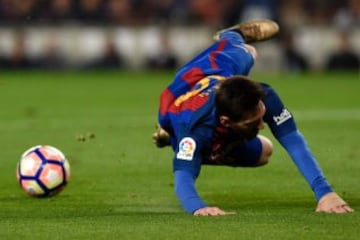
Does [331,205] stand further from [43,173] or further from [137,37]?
[137,37]

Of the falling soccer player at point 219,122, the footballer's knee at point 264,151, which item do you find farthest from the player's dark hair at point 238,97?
the footballer's knee at point 264,151

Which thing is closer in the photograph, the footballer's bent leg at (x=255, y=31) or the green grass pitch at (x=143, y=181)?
the green grass pitch at (x=143, y=181)

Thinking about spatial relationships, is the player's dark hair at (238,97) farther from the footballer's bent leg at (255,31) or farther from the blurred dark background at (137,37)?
the blurred dark background at (137,37)

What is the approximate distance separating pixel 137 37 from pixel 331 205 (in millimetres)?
23887

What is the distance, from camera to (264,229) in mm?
7828

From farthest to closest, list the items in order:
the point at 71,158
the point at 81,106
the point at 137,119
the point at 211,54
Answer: the point at 81,106 → the point at 137,119 → the point at 71,158 → the point at 211,54

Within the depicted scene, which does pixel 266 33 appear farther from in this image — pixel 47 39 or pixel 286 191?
pixel 47 39

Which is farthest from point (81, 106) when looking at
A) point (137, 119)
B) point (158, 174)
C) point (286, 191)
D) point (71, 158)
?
point (286, 191)

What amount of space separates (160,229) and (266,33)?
11.8ft

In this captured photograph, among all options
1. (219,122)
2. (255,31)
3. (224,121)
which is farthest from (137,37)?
(224,121)

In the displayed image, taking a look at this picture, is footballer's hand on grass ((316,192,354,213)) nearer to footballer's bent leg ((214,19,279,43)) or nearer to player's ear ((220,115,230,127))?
player's ear ((220,115,230,127))

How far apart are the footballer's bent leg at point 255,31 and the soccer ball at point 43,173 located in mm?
1743

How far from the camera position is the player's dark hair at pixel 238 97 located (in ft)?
26.8

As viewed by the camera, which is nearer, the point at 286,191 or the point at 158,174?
the point at 286,191
